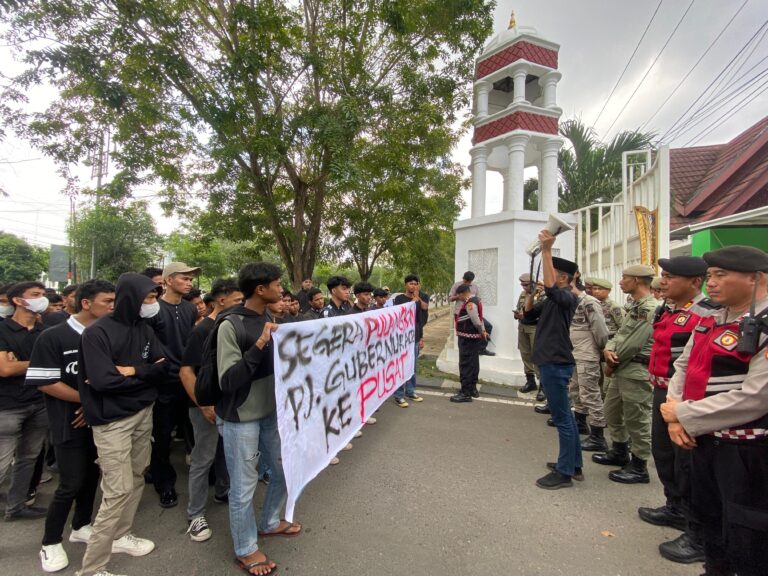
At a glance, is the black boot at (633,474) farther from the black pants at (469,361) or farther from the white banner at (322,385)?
the black pants at (469,361)

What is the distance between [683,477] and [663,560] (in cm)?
65

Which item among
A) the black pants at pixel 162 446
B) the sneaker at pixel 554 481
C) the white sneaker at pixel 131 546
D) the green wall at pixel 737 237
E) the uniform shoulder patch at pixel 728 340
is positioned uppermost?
the green wall at pixel 737 237

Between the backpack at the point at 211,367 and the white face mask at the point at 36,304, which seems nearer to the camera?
the backpack at the point at 211,367

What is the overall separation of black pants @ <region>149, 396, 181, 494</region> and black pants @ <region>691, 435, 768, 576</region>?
11.2 feet

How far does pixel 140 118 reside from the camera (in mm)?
6930

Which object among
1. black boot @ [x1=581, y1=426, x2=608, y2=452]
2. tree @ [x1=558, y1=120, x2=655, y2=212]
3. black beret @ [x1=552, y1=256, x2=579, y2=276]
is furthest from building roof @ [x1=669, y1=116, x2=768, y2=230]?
black beret @ [x1=552, y1=256, x2=579, y2=276]

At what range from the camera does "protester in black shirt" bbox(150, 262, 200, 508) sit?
2.89 m

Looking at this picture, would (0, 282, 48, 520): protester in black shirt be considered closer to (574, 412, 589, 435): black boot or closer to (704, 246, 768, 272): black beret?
(704, 246, 768, 272): black beret

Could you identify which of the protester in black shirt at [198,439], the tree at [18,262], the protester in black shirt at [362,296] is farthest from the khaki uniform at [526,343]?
the tree at [18,262]

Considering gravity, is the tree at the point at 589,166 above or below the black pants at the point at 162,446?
above

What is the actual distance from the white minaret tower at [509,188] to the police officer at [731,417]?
4593 millimetres

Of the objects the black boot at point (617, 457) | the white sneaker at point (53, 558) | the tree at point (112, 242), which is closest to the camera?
the white sneaker at point (53, 558)

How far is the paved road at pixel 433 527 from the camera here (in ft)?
7.34

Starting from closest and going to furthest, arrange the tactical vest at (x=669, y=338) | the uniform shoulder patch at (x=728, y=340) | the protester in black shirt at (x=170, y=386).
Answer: the uniform shoulder patch at (x=728, y=340), the tactical vest at (x=669, y=338), the protester in black shirt at (x=170, y=386)
